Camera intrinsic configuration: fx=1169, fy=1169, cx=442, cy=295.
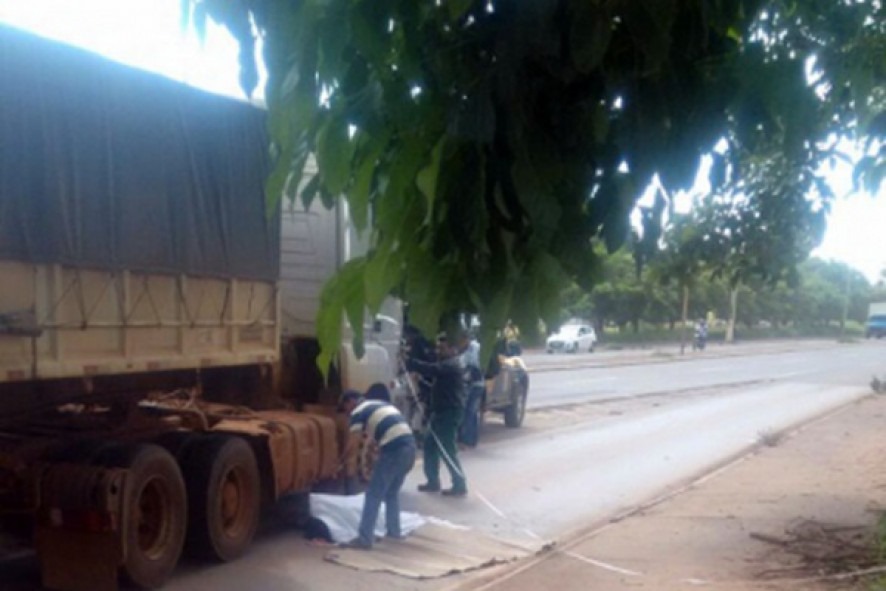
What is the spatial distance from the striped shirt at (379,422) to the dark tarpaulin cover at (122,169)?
5.02 ft

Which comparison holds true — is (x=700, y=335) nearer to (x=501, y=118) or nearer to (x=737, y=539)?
(x=737, y=539)

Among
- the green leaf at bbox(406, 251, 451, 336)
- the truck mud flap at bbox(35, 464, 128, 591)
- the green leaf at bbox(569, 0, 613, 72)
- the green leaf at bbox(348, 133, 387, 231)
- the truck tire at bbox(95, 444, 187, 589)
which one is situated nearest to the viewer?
the green leaf at bbox(569, 0, 613, 72)

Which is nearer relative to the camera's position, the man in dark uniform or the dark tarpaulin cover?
the dark tarpaulin cover

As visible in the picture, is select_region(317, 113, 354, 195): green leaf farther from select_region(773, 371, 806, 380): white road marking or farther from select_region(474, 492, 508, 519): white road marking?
select_region(773, 371, 806, 380): white road marking

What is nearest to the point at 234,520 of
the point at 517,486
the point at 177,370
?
the point at 177,370

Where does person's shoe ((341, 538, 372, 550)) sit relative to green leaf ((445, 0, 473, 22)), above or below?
below

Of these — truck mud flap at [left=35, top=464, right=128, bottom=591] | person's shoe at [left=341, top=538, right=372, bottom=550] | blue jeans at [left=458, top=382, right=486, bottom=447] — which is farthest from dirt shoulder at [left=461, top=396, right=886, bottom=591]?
Answer: blue jeans at [left=458, top=382, right=486, bottom=447]

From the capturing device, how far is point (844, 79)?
3221 millimetres

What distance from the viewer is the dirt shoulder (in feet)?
27.7

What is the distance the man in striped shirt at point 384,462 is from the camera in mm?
9602

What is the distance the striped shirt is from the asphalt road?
1061mm

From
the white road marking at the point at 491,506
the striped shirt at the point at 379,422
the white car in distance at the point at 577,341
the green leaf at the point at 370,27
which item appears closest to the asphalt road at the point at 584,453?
the white road marking at the point at 491,506

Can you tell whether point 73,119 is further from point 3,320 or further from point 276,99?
point 276,99

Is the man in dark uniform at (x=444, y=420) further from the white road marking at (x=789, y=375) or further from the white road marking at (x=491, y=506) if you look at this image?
the white road marking at (x=789, y=375)
